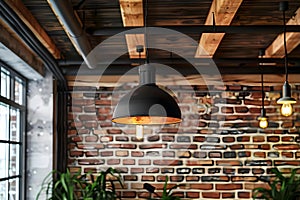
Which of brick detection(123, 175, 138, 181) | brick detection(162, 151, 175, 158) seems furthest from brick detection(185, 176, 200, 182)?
brick detection(123, 175, 138, 181)

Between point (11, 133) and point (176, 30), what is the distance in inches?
75.6

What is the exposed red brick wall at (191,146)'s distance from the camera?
5766 millimetres

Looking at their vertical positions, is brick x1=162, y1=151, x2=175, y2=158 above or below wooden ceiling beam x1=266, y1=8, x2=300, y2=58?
below

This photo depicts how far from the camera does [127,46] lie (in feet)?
16.3

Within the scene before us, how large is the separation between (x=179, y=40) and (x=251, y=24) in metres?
0.68

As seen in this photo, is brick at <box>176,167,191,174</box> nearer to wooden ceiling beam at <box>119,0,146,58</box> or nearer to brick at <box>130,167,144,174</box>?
brick at <box>130,167,144,174</box>

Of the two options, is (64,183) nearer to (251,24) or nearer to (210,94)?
(210,94)

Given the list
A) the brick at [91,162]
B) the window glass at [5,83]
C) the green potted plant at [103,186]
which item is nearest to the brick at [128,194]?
the green potted plant at [103,186]

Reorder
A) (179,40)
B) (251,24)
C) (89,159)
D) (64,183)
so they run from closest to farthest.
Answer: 1. (251,24)
2. (179,40)
3. (64,183)
4. (89,159)

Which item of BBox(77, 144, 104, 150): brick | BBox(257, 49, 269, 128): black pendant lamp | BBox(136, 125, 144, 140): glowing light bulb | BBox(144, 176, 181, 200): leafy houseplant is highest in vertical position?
BBox(257, 49, 269, 128): black pendant lamp

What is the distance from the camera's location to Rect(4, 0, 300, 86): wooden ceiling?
374 cm

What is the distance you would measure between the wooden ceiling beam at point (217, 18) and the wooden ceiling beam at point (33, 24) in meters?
1.19

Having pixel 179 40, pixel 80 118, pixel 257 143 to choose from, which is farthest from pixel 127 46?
pixel 257 143

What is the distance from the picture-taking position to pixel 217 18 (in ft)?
12.8
